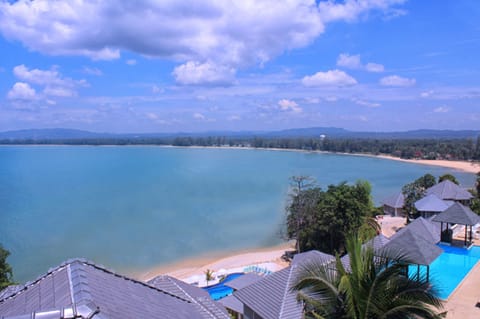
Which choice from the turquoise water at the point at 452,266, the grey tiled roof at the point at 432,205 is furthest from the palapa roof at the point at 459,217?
the grey tiled roof at the point at 432,205

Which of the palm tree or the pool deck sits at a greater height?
the palm tree

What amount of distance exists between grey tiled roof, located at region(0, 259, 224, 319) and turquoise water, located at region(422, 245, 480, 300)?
1270cm

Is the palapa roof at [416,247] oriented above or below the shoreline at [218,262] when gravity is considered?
above

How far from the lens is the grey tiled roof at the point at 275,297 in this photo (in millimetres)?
9156

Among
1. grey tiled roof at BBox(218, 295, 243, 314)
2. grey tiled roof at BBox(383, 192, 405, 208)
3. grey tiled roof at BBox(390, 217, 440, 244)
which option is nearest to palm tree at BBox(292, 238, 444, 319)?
grey tiled roof at BBox(218, 295, 243, 314)

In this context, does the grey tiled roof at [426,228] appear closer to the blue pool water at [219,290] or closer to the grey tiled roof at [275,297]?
the blue pool water at [219,290]

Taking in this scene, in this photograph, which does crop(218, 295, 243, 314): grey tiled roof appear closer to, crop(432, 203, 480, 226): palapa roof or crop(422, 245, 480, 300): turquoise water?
crop(422, 245, 480, 300): turquoise water

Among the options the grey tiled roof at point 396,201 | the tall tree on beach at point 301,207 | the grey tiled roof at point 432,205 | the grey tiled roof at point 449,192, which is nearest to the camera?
the tall tree on beach at point 301,207

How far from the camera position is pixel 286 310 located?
30.1 ft

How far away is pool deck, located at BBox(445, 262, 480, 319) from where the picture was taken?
12336 mm

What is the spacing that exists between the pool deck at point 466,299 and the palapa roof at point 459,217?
3.30m

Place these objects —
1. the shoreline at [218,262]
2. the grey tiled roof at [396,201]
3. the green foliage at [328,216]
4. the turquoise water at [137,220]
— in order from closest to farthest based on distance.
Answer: the green foliage at [328,216] → the shoreline at [218,262] → the turquoise water at [137,220] → the grey tiled roof at [396,201]

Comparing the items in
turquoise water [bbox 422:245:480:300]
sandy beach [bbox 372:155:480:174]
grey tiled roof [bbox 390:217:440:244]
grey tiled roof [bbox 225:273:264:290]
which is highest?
grey tiled roof [bbox 390:217:440:244]

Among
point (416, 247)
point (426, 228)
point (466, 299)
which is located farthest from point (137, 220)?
point (466, 299)
